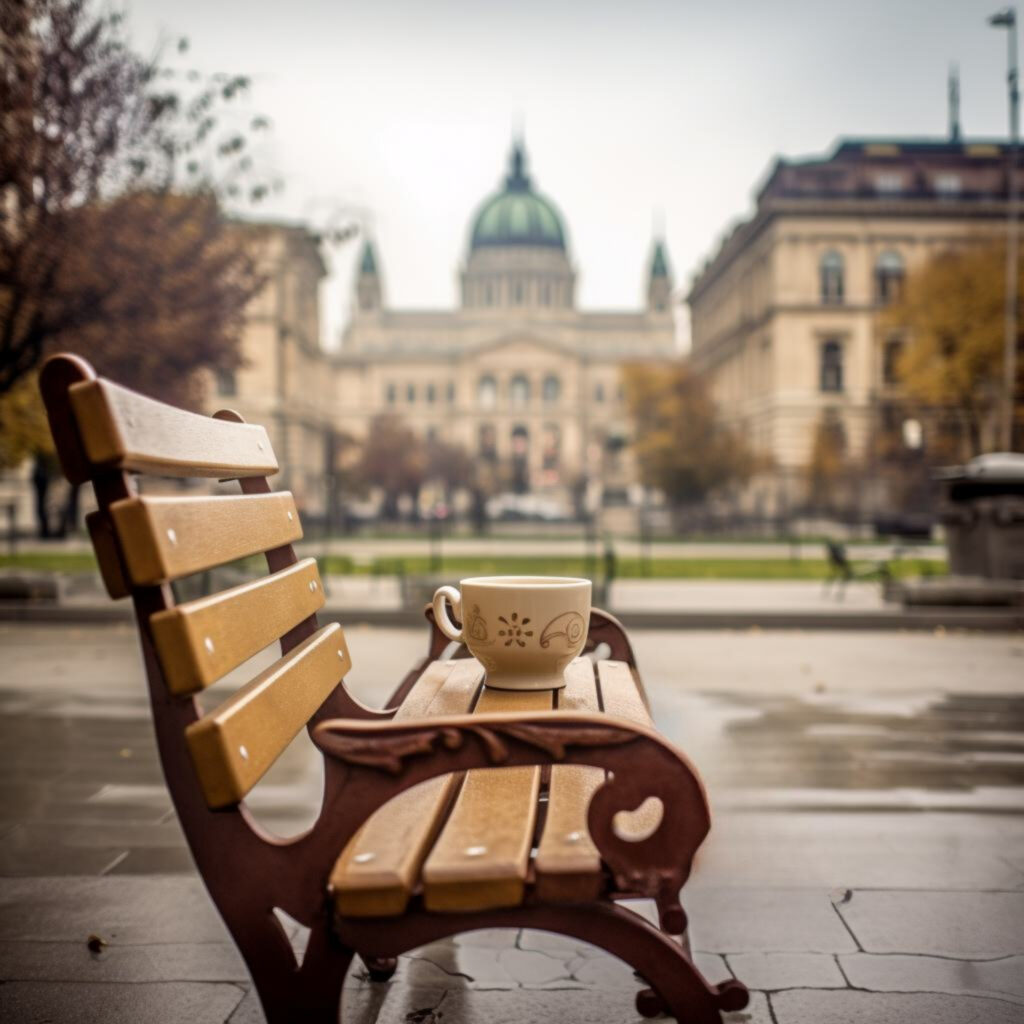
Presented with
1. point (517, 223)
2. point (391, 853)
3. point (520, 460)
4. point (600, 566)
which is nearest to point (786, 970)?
point (391, 853)

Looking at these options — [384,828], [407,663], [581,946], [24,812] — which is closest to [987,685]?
[407,663]

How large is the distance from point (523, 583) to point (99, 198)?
13.0m

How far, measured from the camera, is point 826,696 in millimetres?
6898

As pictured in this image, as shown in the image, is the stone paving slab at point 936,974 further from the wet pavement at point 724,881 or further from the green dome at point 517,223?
the green dome at point 517,223

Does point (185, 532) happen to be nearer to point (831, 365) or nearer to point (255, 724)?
point (255, 724)

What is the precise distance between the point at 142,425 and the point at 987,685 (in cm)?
685

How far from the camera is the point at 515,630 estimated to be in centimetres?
238

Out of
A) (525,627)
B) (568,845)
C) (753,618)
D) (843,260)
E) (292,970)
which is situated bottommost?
(753,618)

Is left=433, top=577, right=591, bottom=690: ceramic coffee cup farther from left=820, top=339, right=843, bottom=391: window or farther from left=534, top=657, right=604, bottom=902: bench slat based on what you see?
left=820, top=339, right=843, bottom=391: window

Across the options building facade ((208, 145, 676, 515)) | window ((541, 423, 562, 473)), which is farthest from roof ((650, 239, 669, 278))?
window ((541, 423, 562, 473))

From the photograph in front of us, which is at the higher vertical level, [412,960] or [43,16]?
[43,16]

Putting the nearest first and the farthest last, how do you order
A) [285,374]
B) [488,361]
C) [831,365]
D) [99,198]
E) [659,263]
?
[99,198], [831,365], [285,374], [488,361], [659,263]

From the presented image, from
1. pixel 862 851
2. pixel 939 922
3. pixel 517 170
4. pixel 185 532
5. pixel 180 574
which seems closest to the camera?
pixel 180 574

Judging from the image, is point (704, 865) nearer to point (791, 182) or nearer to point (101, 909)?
point (101, 909)
